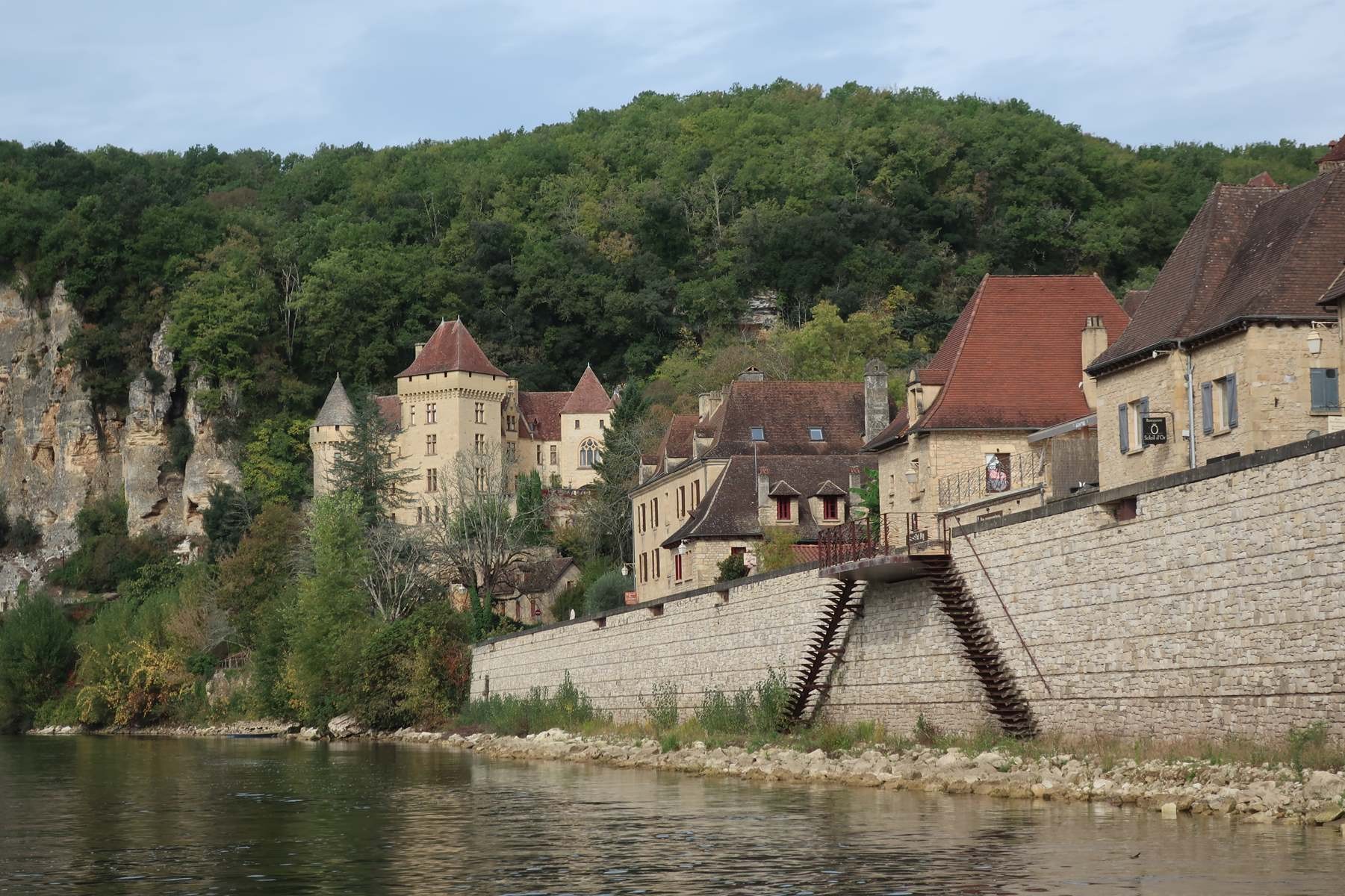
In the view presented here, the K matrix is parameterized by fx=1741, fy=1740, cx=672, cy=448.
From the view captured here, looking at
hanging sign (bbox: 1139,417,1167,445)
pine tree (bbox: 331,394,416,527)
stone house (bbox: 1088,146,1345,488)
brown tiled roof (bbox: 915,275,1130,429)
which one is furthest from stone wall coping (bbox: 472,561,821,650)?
pine tree (bbox: 331,394,416,527)

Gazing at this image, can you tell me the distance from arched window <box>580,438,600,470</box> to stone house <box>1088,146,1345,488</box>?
73.7m

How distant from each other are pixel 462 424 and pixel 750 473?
5240 centimetres

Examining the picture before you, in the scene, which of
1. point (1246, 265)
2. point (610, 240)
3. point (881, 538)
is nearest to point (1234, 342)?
point (1246, 265)

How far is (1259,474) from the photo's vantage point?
72.3 ft

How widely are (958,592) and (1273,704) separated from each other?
27.6 ft

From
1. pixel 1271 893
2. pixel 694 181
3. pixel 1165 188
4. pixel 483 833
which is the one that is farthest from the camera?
pixel 694 181

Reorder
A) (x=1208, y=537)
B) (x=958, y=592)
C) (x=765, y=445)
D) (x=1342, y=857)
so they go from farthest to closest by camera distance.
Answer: (x=765, y=445) < (x=958, y=592) < (x=1208, y=537) < (x=1342, y=857)

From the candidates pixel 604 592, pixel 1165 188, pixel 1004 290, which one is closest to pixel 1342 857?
pixel 1004 290

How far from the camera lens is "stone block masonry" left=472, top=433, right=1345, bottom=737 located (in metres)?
21.0

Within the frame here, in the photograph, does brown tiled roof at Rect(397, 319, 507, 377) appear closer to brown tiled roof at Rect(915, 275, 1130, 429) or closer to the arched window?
the arched window

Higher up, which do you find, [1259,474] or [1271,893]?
[1259,474]

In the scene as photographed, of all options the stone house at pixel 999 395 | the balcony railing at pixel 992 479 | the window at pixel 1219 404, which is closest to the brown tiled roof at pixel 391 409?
the stone house at pixel 999 395

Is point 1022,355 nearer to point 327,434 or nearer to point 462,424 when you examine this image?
point 462,424

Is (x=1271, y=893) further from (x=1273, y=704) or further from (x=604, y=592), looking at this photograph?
(x=604, y=592)
